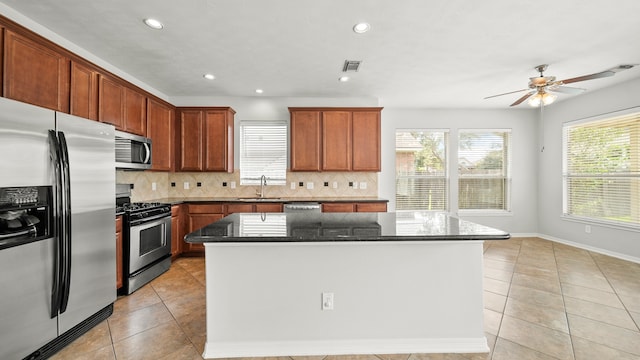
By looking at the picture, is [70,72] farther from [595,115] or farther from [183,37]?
[595,115]

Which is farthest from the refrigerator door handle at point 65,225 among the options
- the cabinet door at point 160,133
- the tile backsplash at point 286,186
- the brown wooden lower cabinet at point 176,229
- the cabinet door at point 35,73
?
the tile backsplash at point 286,186

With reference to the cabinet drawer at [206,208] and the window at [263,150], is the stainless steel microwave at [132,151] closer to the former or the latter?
the cabinet drawer at [206,208]

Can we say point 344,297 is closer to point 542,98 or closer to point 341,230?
point 341,230

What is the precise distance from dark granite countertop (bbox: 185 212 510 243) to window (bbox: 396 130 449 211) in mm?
3175

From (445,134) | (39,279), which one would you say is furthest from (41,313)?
(445,134)

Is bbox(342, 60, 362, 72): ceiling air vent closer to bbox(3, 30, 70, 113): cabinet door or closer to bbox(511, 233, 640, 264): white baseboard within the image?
bbox(3, 30, 70, 113): cabinet door

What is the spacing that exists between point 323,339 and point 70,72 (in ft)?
10.7

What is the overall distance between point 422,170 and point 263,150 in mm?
3171

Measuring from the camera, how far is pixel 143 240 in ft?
10.2

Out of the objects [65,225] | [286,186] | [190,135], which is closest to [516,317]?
A: [286,186]

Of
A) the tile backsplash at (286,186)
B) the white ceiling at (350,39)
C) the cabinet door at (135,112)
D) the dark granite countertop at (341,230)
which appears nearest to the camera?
the dark granite countertop at (341,230)

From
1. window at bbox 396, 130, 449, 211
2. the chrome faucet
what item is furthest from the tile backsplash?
window at bbox 396, 130, 449, 211

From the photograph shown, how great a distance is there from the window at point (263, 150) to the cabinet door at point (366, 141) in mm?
1268

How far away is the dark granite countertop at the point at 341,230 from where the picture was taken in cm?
165
